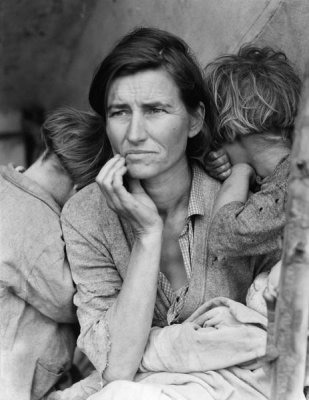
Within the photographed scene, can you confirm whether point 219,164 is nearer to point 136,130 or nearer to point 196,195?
point 196,195

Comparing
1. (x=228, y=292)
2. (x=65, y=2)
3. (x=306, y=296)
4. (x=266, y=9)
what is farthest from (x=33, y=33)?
(x=306, y=296)

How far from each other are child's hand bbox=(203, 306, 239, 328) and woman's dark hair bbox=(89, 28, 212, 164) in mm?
569

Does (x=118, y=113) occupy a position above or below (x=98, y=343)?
above

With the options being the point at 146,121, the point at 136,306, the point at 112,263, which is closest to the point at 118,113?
the point at 146,121

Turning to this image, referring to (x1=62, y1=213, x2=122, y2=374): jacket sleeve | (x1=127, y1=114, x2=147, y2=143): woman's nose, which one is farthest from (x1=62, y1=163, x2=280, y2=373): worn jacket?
(x1=127, y1=114, x2=147, y2=143): woman's nose

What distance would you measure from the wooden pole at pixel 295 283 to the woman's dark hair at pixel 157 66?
0.91m

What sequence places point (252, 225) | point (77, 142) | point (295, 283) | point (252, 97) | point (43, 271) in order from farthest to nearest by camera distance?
point (77, 142) < point (43, 271) < point (252, 97) < point (252, 225) < point (295, 283)

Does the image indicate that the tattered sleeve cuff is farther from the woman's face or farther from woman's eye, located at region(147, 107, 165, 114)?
woman's eye, located at region(147, 107, 165, 114)

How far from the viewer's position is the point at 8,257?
288 cm

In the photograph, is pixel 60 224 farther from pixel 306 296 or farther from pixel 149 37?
pixel 306 296

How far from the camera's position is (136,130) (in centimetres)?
259

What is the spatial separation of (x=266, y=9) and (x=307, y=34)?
0.21 meters

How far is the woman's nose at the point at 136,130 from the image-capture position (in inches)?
102

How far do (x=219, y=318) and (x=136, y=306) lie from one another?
0.25 m
